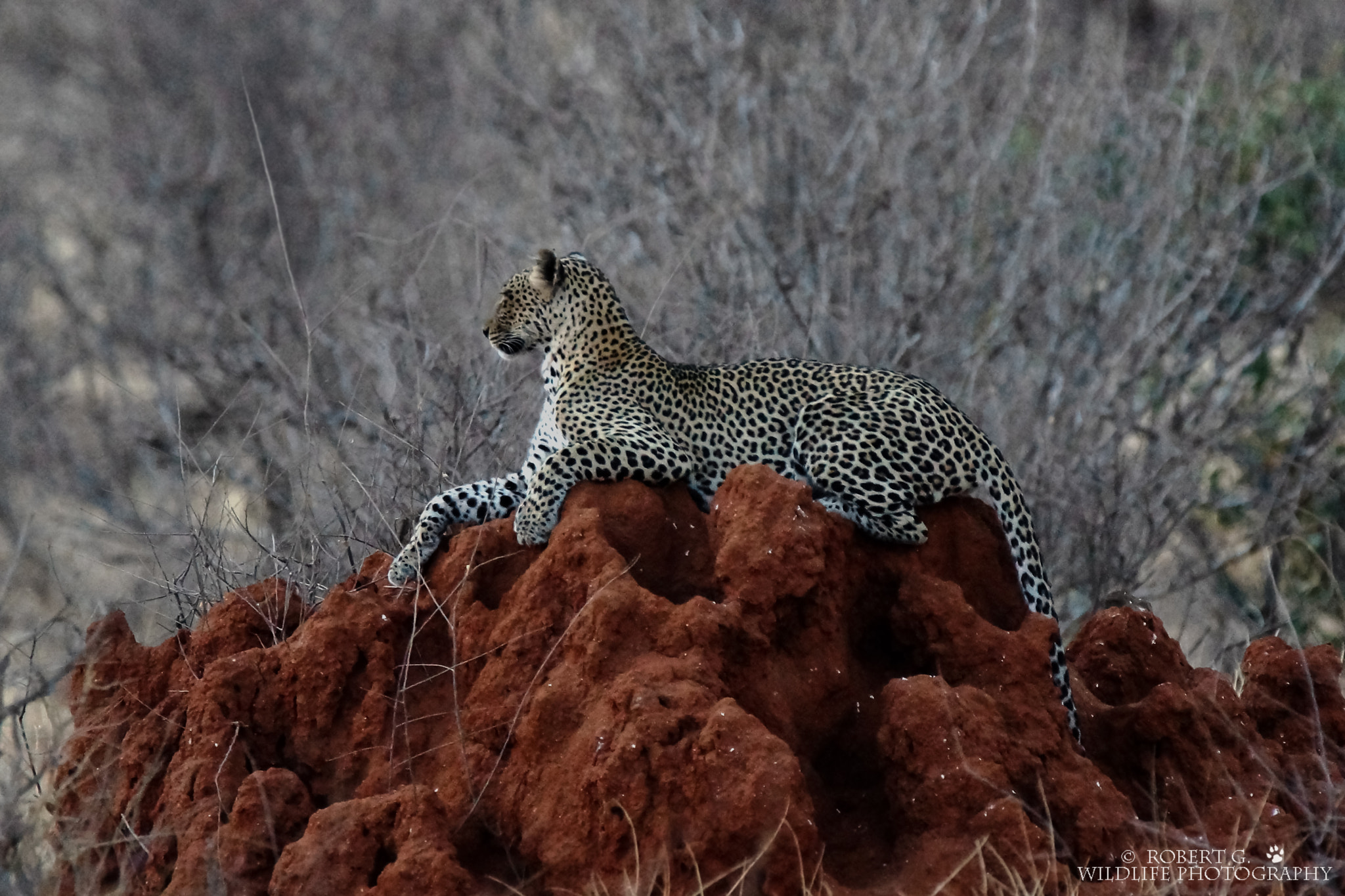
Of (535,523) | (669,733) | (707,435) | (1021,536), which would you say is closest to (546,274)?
(707,435)

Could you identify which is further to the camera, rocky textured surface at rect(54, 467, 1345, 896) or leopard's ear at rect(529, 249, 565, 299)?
leopard's ear at rect(529, 249, 565, 299)

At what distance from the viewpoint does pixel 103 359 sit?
15766 millimetres

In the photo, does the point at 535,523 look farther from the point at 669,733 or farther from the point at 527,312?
the point at 527,312

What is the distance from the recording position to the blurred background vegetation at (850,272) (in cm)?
1213

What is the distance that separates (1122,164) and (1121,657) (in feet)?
26.4

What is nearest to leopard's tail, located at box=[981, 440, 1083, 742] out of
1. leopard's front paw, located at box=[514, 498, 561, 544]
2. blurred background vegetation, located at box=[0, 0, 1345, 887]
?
leopard's front paw, located at box=[514, 498, 561, 544]

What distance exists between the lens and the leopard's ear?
23.5 feet

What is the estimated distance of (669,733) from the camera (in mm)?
5164

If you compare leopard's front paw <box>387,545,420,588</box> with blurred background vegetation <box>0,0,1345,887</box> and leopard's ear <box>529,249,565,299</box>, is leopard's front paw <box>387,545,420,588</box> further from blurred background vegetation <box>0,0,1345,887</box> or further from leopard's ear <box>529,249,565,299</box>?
blurred background vegetation <box>0,0,1345,887</box>

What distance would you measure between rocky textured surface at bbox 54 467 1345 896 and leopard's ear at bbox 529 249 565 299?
1.31 m

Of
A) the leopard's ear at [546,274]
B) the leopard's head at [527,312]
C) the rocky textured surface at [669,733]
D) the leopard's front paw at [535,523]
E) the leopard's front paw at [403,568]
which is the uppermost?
the leopard's ear at [546,274]

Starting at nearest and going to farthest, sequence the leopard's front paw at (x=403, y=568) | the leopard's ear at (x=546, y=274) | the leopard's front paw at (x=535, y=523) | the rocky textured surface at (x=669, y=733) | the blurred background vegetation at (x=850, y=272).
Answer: the rocky textured surface at (x=669, y=733) → the leopard's front paw at (x=535, y=523) → the leopard's front paw at (x=403, y=568) → the leopard's ear at (x=546, y=274) → the blurred background vegetation at (x=850, y=272)

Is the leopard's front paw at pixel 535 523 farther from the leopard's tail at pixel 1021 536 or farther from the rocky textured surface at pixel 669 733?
the leopard's tail at pixel 1021 536

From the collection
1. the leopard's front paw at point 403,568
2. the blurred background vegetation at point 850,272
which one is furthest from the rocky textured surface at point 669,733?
the blurred background vegetation at point 850,272
